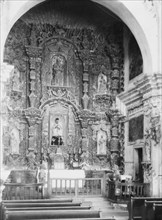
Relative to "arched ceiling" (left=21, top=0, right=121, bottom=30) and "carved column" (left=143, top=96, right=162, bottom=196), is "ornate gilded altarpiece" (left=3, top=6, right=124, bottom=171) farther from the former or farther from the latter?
"carved column" (left=143, top=96, right=162, bottom=196)

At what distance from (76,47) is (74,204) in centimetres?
1016

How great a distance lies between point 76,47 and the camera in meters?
18.9

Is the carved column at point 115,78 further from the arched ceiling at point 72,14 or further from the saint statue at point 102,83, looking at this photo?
the arched ceiling at point 72,14

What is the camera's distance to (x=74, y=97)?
1873 cm

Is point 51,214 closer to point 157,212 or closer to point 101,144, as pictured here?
point 157,212

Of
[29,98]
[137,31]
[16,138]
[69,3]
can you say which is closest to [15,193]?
[16,138]

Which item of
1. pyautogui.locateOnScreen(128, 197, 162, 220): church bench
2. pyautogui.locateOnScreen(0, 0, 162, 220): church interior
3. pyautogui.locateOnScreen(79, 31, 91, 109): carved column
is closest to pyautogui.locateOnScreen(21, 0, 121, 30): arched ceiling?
pyautogui.locateOnScreen(0, 0, 162, 220): church interior

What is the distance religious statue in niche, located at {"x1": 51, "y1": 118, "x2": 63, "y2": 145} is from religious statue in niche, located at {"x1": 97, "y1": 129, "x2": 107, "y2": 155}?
162 cm

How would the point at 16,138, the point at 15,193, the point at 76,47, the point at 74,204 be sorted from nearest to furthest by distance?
the point at 74,204
the point at 15,193
the point at 16,138
the point at 76,47

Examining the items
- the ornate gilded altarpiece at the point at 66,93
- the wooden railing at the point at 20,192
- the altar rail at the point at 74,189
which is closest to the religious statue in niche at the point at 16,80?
the ornate gilded altarpiece at the point at 66,93

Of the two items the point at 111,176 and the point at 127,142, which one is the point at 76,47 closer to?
the point at 127,142

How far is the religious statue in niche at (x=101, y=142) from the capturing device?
18641mm

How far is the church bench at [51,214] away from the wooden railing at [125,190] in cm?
587

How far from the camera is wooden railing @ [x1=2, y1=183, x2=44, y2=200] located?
14070 millimetres
